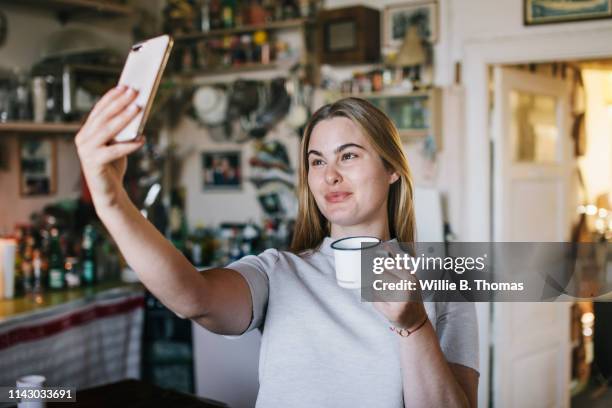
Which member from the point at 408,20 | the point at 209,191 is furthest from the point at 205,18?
the point at 408,20

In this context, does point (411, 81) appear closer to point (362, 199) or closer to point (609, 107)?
point (362, 199)

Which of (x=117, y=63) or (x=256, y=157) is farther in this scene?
(x=256, y=157)

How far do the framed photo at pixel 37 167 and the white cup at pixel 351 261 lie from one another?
307cm

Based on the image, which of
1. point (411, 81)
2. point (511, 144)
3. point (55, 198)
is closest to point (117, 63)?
point (55, 198)

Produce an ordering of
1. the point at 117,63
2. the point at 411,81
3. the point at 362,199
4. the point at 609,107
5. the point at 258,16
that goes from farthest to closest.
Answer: the point at 609,107, the point at 258,16, the point at 117,63, the point at 411,81, the point at 362,199

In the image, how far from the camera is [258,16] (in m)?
4.25

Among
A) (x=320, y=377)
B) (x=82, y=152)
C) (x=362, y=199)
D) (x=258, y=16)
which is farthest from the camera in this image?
(x=258, y=16)

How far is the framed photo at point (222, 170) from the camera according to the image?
4496mm

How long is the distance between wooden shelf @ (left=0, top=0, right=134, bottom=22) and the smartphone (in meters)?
2.91

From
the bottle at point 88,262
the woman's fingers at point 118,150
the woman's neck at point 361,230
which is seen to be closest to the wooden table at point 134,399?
the woman's neck at point 361,230

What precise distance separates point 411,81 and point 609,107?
9.09 ft

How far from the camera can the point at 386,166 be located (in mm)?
1577

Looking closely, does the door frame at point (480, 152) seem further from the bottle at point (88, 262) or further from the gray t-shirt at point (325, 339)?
the gray t-shirt at point (325, 339)

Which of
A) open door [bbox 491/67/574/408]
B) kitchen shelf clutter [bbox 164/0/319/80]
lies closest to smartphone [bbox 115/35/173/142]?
open door [bbox 491/67/574/408]
